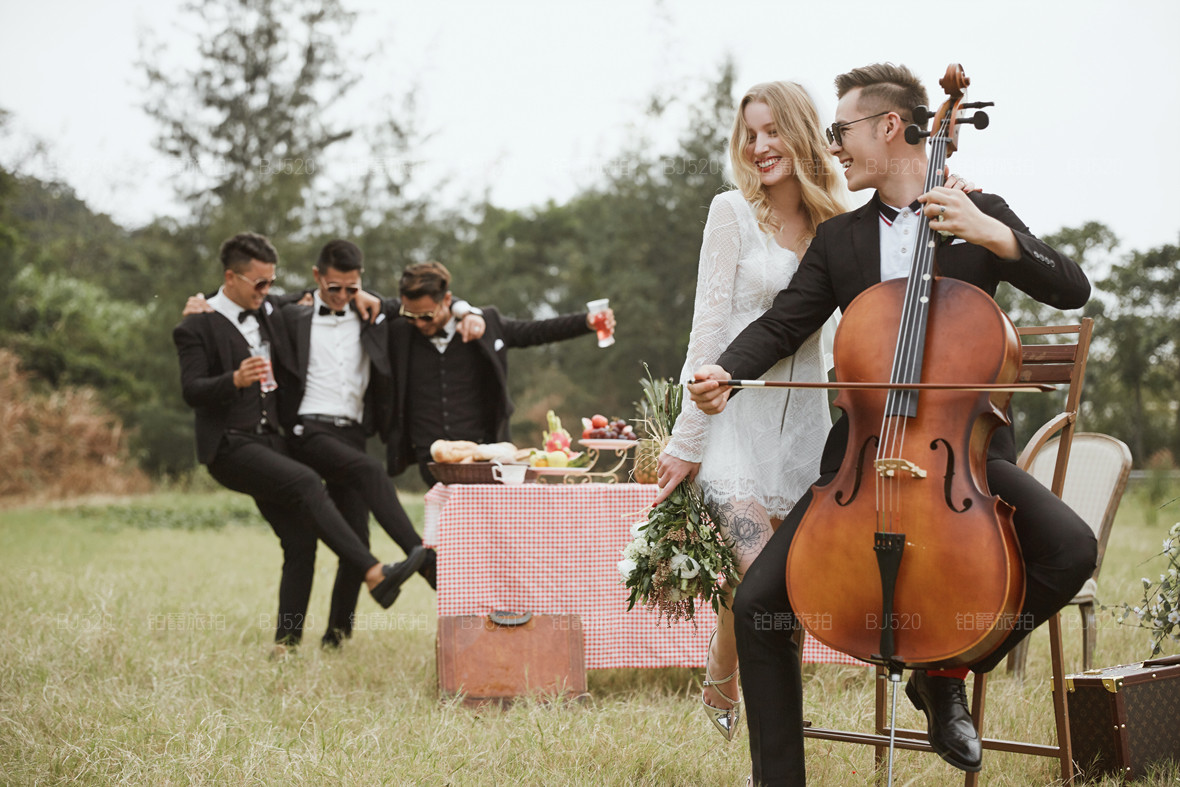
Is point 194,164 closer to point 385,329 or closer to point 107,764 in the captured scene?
point 385,329

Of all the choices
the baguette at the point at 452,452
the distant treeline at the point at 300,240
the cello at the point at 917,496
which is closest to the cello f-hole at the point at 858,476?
the cello at the point at 917,496

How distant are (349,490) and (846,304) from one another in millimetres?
3311

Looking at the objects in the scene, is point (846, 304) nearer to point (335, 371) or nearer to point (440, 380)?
point (440, 380)

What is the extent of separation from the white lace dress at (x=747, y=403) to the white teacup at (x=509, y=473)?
1565mm

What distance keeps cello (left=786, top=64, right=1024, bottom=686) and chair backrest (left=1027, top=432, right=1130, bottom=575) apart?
178 cm

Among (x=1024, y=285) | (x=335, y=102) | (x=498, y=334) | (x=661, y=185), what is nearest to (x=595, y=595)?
(x=498, y=334)

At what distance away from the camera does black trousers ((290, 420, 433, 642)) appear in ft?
16.3

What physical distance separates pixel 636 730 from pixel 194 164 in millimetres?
19237

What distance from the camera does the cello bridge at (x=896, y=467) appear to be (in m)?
2.06

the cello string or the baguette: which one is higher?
the cello string

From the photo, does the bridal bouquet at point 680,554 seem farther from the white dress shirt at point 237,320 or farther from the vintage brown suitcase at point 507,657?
the white dress shirt at point 237,320

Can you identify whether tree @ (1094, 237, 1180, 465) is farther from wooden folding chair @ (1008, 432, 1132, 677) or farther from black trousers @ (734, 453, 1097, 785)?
black trousers @ (734, 453, 1097, 785)

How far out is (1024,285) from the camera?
7.79ft

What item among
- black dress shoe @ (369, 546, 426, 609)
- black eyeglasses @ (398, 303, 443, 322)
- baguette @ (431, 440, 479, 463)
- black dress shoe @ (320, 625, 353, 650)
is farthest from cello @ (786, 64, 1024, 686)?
black dress shoe @ (320, 625, 353, 650)
